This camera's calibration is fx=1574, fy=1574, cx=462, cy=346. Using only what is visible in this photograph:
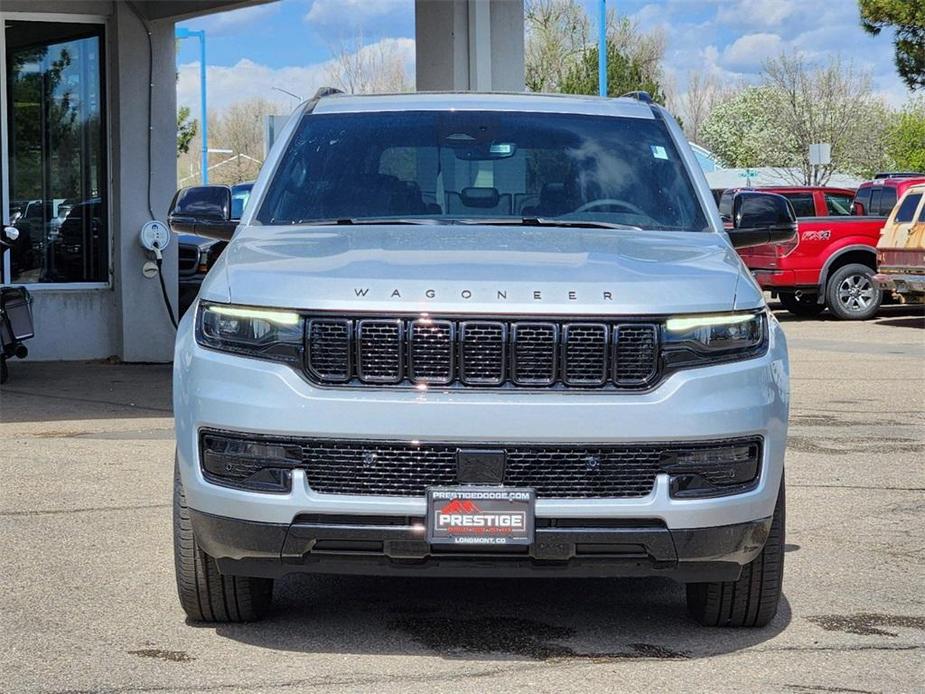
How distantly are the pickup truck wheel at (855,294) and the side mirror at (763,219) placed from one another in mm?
16217

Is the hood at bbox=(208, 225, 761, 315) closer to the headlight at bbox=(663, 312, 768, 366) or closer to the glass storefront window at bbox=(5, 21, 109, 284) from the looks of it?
the headlight at bbox=(663, 312, 768, 366)

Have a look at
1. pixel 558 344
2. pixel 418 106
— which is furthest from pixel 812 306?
pixel 558 344

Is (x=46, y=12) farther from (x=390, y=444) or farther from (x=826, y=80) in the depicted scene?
(x=826, y=80)

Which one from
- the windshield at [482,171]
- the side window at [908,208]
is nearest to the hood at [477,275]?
the windshield at [482,171]

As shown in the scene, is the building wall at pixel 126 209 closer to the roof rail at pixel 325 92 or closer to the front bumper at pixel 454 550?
the roof rail at pixel 325 92

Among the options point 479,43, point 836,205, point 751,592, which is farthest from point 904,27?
point 751,592

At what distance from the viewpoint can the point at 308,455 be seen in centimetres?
484

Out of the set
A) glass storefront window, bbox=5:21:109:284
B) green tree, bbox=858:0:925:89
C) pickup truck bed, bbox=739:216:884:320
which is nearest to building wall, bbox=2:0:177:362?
glass storefront window, bbox=5:21:109:284

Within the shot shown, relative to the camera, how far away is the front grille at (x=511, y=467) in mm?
4812

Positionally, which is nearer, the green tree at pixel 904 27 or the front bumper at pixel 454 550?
the front bumper at pixel 454 550

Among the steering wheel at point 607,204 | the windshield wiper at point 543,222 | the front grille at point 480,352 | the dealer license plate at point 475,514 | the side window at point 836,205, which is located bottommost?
the dealer license plate at point 475,514

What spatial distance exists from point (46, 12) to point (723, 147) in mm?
64926

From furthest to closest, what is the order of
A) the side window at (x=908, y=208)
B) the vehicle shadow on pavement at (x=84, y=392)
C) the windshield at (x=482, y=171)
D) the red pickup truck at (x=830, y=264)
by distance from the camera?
1. the red pickup truck at (x=830, y=264)
2. the side window at (x=908, y=208)
3. the vehicle shadow on pavement at (x=84, y=392)
4. the windshield at (x=482, y=171)

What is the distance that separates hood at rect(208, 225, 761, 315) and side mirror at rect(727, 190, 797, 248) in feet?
3.07
